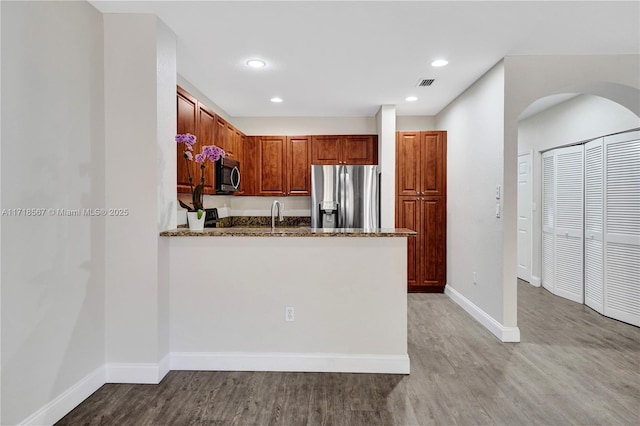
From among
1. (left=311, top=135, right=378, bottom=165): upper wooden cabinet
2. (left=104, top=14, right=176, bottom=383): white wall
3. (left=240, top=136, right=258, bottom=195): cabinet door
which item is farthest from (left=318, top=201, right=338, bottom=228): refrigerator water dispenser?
(left=104, top=14, right=176, bottom=383): white wall

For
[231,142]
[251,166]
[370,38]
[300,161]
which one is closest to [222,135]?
[231,142]

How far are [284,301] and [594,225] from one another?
12.5 feet

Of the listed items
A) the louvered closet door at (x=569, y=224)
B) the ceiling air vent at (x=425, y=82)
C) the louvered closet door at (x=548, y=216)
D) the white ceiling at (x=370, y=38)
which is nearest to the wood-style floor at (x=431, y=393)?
the louvered closet door at (x=569, y=224)

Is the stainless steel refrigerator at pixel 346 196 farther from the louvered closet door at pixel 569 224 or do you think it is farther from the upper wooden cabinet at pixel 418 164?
the louvered closet door at pixel 569 224

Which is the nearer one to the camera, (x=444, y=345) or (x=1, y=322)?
(x=1, y=322)

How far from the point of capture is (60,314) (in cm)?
202

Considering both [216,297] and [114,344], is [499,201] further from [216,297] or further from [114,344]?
[114,344]

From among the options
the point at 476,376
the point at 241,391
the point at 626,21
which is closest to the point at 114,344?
the point at 241,391

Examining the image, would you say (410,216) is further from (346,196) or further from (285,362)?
(285,362)

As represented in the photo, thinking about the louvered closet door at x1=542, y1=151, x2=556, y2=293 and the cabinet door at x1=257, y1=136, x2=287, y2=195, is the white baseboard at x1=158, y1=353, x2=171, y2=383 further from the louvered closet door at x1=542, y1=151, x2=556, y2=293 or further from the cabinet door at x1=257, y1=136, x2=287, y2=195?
the louvered closet door at x1=542, y1=151, x2=556, y2=293

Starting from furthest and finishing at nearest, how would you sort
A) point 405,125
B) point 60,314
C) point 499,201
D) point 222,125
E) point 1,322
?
point 405,125 < point 222,125 < point 499,201 < point 60,314 < point 1,322

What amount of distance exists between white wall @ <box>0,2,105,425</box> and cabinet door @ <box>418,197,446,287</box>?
150 inches

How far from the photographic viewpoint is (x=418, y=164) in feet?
16.0

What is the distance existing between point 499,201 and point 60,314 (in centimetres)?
346
